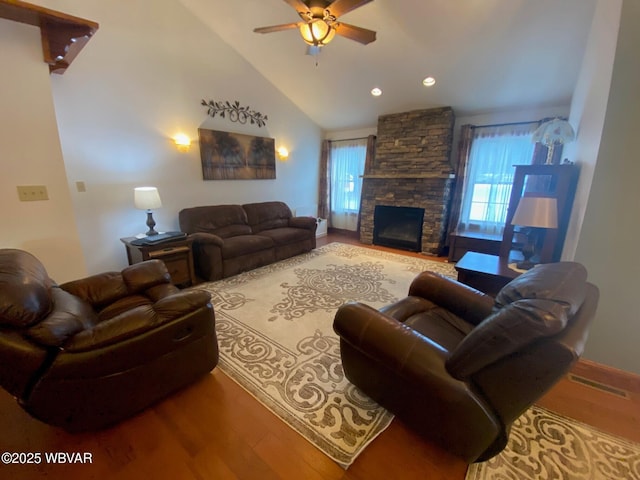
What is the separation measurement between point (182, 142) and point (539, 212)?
415cm

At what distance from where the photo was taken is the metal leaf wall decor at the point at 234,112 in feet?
12.6

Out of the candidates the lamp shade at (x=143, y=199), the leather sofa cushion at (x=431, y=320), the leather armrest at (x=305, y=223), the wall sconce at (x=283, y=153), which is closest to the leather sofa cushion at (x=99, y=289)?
the lamp shade at (x=143, y=199)

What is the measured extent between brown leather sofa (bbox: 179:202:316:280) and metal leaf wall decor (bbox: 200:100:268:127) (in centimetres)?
139

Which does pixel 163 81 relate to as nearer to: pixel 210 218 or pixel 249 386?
pixel 210 218

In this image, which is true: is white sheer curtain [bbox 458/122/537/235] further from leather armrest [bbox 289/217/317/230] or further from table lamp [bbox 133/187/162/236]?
table lamp [bbox 133/187/162/236]

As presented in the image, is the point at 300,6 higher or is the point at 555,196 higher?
the point at 300,6

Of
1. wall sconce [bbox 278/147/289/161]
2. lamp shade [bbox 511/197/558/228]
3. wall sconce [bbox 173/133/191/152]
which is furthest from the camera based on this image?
wall sconce [bbox 278/147/289/161]

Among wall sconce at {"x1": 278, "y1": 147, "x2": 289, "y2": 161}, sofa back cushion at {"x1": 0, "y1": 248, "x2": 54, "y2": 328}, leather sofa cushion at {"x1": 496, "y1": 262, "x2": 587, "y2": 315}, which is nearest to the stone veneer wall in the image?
Result: wall sconce at {"x1": 278, "y1": 147, "x2": 289, "y2": 161}

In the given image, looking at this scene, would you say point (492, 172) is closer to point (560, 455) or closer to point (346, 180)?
point (346, 180)

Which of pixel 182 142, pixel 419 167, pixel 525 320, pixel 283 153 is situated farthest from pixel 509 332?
pixel 283 153

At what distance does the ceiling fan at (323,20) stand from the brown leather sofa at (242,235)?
239 cm

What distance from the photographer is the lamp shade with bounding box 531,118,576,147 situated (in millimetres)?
2494

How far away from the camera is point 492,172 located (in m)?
4.22

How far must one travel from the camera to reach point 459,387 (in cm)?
102
